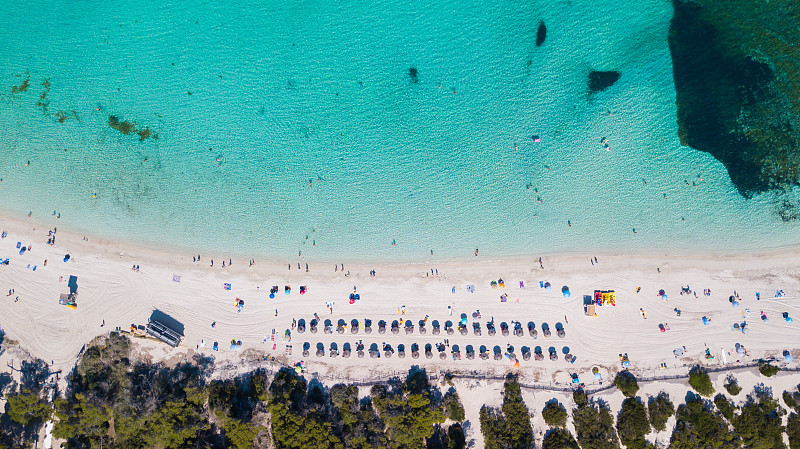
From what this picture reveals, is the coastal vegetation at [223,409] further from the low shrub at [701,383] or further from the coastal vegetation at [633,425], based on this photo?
the low shrub at [701,383]

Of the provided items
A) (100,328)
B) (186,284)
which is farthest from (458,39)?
(100,328)

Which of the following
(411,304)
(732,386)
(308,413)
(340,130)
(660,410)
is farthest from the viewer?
(340,130)

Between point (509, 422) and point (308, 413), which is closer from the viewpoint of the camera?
point (308, 413)

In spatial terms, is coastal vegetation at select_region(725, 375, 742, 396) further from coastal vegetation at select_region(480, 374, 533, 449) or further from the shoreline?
coastal vegetation at select_region(480, 374, 533, 449)

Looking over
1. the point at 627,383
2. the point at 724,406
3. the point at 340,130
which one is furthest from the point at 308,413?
the point at 724,406

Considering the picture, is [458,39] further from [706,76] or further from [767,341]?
[767,341]

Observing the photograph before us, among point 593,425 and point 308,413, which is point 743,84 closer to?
point 593,425

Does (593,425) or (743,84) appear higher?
(743,84)
